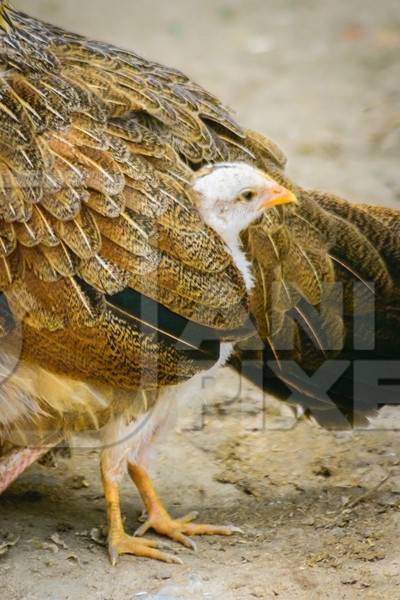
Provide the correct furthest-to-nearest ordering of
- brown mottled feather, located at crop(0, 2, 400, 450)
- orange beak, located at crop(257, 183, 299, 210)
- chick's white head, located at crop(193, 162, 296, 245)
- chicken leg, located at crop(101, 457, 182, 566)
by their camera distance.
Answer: chicken leg, located at crop(101, 457, 182, 566), orange beak, located at crop(257, 183, 299, 210), chick's white head, located at crop(193, 162, 296, 245), brown mottled feather, located at crop(0, 2, 400, 450)

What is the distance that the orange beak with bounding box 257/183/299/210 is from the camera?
3.81m

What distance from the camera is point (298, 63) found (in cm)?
823

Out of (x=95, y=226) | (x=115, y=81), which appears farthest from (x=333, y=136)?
(x=95, y=226)

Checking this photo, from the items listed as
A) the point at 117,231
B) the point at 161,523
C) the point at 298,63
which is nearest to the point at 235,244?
the point at 117,231

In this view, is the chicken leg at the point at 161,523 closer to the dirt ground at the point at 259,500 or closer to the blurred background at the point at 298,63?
the dirt ground at the point at 259,500

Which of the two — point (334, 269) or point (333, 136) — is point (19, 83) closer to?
point (334, 269)

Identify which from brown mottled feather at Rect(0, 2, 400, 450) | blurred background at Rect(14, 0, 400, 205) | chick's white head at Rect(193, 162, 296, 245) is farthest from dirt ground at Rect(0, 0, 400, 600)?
chick's white head at Rect(193, 162, 296, 245)

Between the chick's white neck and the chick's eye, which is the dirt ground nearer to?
the chick's white neck

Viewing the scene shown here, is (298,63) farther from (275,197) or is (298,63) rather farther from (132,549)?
(132,549)

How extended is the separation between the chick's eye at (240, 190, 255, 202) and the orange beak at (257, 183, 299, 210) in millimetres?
44

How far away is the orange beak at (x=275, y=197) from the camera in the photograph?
3.81m

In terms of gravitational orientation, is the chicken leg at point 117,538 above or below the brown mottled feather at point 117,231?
below

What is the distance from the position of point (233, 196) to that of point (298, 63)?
186 inches

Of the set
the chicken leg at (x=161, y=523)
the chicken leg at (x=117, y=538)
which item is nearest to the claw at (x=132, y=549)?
the chicken leg at (x=117, y=538)
